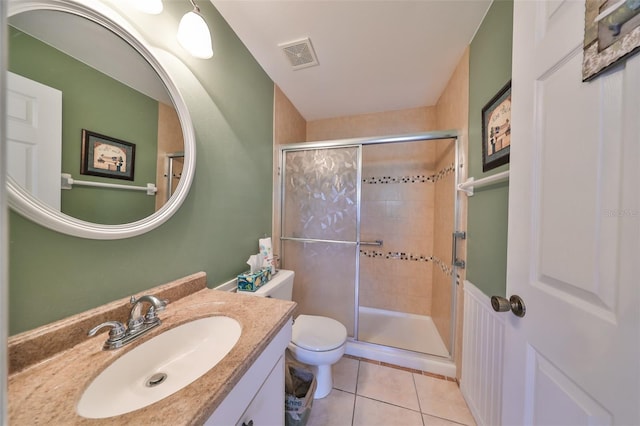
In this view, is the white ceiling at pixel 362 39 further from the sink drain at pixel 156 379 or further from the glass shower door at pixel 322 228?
the sink drain at pixel 156 379

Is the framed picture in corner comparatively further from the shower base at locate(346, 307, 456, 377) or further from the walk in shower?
the shower base at locate(346, 307, 456, 377)

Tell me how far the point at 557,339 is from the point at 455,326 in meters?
1.17

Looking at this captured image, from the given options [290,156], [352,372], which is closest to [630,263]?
[352,372]

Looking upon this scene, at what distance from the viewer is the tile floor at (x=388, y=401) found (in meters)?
1.13

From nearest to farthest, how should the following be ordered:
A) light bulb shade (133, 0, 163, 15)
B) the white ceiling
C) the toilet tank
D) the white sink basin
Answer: the white sink basin
light bulb shade (133, 0, 163, 15)
the white ceiling
the toilet tank

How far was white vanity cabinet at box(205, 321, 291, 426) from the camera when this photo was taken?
487 millimetres

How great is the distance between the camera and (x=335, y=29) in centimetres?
119

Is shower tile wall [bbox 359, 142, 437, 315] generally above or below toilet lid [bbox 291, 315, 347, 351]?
above

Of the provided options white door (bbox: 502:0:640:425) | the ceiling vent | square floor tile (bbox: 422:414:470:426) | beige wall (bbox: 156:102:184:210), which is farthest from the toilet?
the ceiling vent

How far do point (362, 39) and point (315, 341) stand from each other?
1985mm

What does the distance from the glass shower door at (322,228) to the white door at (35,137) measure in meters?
1.32

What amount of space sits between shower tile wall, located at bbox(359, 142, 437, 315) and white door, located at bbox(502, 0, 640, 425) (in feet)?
5.17

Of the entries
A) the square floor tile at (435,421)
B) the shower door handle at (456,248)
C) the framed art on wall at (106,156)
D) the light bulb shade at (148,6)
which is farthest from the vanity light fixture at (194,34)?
the square floor tile at (435,421)

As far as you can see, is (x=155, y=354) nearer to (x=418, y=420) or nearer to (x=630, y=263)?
(x=630, y=263)
